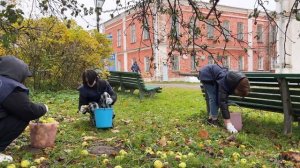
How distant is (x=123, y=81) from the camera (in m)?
14.1

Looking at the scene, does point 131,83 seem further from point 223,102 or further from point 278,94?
point 278,94

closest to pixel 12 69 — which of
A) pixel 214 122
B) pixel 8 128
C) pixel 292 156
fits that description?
pixel 8 128

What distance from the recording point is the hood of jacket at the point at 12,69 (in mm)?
4414

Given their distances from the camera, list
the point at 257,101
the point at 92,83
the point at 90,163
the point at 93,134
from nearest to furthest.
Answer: the point at 90,163, the point at 93,134, the point at 92,83, the point at 257,101

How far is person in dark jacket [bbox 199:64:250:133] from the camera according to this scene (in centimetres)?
659

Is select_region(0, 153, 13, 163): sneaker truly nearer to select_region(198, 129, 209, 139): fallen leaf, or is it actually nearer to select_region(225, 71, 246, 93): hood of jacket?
select_region(198, 129, 209, 139): fallen leaf

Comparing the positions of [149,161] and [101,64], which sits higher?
[101,64]

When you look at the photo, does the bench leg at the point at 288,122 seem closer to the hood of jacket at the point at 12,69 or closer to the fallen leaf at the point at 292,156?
the fallen leaf at the point at 292,156

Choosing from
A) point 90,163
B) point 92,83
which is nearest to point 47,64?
point 92,83

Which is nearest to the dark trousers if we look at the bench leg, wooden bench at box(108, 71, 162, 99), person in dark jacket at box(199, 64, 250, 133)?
person in dark jacket at box(199, 64, 250, 133)

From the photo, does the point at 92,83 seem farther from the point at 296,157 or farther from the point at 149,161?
the point at 296,157

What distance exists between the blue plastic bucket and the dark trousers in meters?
1.87

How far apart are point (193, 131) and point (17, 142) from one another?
2.71 meters

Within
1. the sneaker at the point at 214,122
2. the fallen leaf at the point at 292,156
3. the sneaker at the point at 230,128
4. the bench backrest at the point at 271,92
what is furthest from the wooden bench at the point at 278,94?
the fallen leaf at the point at 292,156
